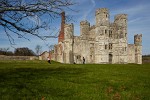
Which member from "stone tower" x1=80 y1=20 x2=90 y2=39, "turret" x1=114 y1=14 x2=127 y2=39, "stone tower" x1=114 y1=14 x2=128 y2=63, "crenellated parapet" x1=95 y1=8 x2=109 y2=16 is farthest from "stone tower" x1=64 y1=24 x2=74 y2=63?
"turret" x1=114 y1=14 x2=127 y2=39

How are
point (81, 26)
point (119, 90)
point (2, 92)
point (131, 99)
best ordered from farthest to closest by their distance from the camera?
point (81, 26) → point (119, 90) → point (2, 92) → point (131, 99)

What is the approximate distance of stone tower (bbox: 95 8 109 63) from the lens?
215 feet

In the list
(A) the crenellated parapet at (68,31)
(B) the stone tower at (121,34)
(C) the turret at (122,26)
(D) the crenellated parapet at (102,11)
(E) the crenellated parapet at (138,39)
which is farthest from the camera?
(E) the crenellated parapet at (138,39)

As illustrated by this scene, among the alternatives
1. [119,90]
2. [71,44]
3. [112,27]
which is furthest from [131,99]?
[112,27]

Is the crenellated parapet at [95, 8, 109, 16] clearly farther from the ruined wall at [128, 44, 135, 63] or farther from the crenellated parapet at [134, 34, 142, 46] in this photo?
the crenellated parapet at [134, 34, 142, 46]

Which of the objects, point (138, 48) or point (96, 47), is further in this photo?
point (138, 48)

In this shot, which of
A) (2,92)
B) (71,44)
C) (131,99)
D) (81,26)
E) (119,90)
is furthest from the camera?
(81,26)

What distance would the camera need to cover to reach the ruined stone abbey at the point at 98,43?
214 feet

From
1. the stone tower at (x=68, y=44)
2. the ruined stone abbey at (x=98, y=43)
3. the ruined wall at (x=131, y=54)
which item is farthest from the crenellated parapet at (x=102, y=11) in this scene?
the ruined wall at (x=131, y=54)

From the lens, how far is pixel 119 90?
11359mm

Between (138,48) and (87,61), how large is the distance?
670 inches

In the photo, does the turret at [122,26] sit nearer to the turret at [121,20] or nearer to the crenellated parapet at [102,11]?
the turret at [121,20]

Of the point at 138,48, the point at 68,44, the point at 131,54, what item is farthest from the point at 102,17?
the point at 138,48

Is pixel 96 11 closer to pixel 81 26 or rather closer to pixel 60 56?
pixel 81 26
